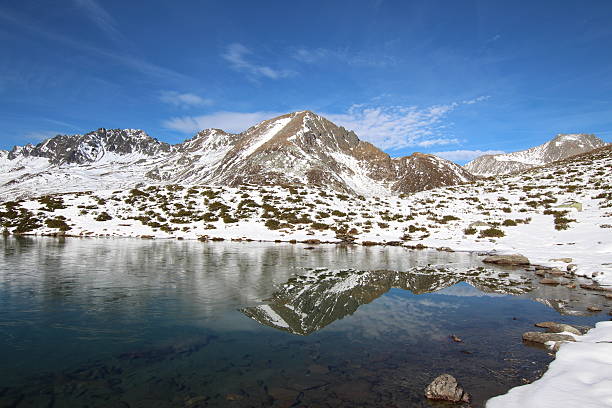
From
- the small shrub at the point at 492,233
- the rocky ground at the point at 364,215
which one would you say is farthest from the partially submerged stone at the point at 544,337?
the small shrub at the point at 492,233

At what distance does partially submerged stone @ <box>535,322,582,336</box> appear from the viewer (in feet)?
32.9

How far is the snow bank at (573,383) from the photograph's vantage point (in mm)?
6355

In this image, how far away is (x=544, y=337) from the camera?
9.59 meters

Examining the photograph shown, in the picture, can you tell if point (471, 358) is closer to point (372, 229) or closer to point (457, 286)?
point (457, 286)

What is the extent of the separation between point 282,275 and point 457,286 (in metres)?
8.24

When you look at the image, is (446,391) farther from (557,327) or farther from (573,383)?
(557,327)

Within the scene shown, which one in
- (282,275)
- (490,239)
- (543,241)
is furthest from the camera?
(490,239)

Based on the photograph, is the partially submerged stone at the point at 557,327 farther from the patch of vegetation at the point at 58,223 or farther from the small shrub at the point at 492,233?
the patch of vegetation at the point at 58,223

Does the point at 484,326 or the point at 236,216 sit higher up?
the point at 236,216

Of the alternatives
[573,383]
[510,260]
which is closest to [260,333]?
[573,383]

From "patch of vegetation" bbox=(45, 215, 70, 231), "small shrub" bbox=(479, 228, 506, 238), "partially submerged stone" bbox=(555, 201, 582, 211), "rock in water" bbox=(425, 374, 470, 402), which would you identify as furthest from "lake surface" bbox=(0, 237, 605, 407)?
"patch of vegetation" bbox=(45, 215, 70, 231)

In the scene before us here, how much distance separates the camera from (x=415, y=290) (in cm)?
1543

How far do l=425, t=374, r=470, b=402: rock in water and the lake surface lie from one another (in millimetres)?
252

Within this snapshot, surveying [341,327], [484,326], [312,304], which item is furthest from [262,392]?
[484,326]
